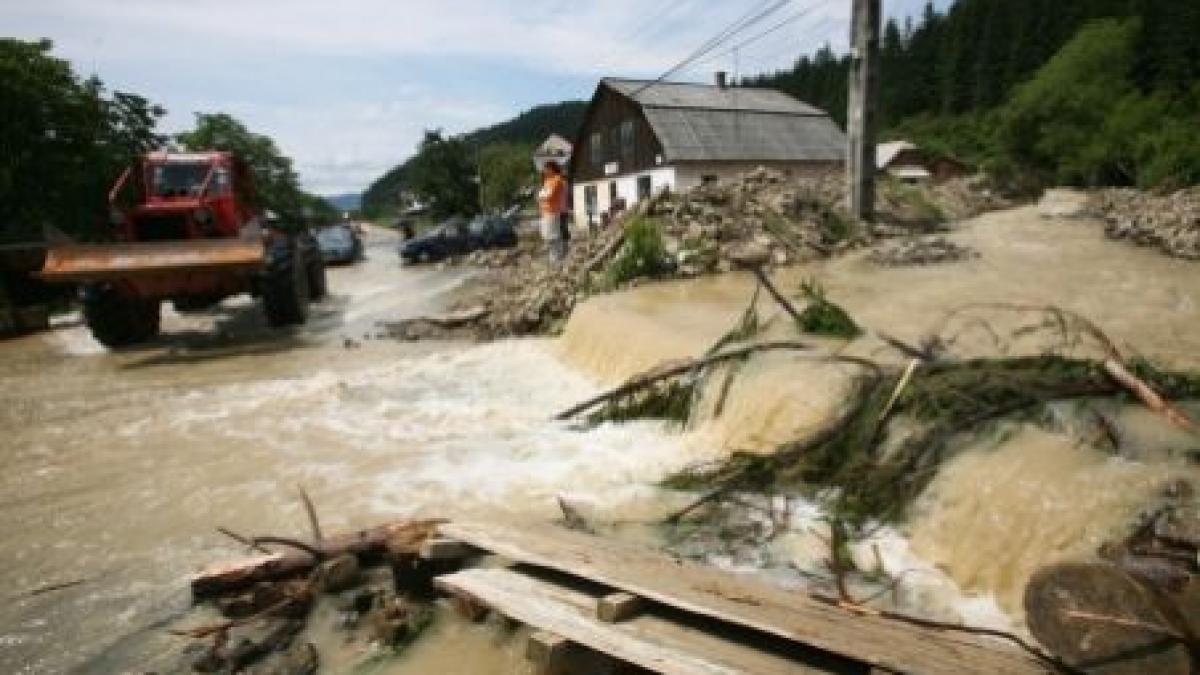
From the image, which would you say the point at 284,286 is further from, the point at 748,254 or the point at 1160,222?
the point at 1160,222

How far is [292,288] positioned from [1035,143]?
4091cm

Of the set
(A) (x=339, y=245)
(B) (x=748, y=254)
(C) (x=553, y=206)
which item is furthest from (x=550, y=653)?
(A) (x=339, y=245)

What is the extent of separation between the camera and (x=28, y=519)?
6.36m

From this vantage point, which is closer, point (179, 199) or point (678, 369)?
point (678, 369)

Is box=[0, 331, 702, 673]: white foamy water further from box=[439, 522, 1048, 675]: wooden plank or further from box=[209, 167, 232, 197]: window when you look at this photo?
box=[209, 167, 232, 197]: window

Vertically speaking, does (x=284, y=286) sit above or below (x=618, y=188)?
below

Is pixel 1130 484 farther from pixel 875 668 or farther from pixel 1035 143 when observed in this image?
pixel 1035 143

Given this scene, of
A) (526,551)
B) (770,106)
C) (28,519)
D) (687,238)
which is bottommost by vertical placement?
(28,519)

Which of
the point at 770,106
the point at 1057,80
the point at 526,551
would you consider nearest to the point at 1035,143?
the point at 1057,80

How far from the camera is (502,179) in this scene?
5594 centimetres

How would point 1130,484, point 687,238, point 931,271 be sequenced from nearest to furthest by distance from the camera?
point 1130,484 < point 931,271 < point 687,238

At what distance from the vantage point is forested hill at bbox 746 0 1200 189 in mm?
37719

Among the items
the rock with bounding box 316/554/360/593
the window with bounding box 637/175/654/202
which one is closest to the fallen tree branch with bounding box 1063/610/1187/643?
the rock with bounding box 316/554/360/593

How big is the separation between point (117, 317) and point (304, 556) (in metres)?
10.7
